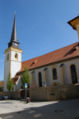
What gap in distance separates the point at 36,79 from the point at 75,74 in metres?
10.8

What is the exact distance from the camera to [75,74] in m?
23.6

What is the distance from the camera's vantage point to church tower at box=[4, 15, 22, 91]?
3731 cm

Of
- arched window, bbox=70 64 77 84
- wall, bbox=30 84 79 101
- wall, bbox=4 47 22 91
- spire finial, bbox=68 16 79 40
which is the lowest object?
wall, bbox=30 84 79 101

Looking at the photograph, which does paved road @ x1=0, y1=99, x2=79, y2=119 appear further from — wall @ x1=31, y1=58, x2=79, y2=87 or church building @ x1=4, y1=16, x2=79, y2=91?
wall @ x1=31, y1=58, x2=79, y2=87

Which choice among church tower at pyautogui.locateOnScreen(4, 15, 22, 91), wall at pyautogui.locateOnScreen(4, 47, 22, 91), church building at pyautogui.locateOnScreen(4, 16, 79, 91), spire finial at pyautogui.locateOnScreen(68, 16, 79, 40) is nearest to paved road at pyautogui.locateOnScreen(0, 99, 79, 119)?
spire finial at pyautogui.locateOnScreen(68, 16, 79, 40)

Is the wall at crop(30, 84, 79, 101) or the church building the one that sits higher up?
the church building

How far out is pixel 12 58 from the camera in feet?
125

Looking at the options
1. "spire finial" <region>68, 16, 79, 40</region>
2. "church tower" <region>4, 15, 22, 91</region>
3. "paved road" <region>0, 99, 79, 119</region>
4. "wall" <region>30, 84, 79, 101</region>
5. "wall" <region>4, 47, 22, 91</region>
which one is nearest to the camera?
"spire finial" <region>68, 16, 79, 40</region>

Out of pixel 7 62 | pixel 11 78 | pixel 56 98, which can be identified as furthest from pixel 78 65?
pixel 7 62

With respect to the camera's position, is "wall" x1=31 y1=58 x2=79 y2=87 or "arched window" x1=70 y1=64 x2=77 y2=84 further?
"wall" x1=31 y1=58 x2=79 y2=87

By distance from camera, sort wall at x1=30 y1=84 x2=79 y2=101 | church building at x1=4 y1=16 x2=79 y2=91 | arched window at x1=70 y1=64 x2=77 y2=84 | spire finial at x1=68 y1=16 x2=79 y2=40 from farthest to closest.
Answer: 1. church building at x1=4 y1=16 x2=79 y2=91
2. arched window at x1=70 y1=64 x2=77 y2=84
3. wall at x1=30 y1=84 x2=79 y2=101
4. spire finial at x1=68 y1=16 x2=79 y2=40

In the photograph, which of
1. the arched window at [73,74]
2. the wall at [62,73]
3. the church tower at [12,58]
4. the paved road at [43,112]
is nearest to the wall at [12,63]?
the church tower at [12,58]

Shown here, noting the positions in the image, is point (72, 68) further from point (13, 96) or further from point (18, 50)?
point (18, 50)

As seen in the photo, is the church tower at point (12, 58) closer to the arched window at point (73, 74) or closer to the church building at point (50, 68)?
the church building at point (50, 68)
